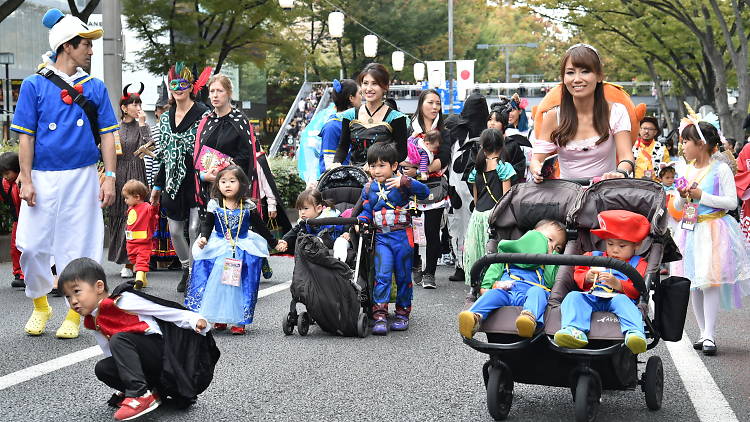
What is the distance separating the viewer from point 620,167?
5.98 metres

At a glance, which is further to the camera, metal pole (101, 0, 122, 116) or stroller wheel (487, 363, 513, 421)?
metal pole (101, 0, 122, 116)

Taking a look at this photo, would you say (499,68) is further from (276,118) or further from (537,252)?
(537,252)

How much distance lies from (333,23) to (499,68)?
6188cm

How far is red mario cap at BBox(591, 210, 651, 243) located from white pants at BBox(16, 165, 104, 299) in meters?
3.51

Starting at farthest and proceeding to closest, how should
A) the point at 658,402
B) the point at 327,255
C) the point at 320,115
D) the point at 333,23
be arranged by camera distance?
1. the point at 333,23
2. the point at 320,115
3. the point at 327,255
4. the point at 658,402

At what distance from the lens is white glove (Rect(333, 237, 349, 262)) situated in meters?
8.03

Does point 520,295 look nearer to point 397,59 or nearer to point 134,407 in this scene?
point 134,407

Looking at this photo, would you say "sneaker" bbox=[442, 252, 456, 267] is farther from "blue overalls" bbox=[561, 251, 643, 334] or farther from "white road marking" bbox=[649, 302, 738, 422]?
"blue overalls" bbox=[561, 251, 643, 334]

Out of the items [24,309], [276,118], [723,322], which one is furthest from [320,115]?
[276,118]

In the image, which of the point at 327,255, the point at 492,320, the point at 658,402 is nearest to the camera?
the point at 492,320

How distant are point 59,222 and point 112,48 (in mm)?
8198

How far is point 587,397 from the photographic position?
15.9 ft

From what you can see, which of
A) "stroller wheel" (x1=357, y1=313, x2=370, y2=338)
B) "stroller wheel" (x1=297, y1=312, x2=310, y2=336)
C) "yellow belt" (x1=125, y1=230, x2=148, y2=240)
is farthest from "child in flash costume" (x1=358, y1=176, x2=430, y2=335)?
"yellow belt" (x1=125, y1=230, x2=148, y2=240)

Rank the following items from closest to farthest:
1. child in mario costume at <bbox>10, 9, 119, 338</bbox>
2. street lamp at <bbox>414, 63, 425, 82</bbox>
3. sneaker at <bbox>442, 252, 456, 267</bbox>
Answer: child in mario costume at <bbox>10, 9, 119, 338</bbox>
sneaker at <bbox>442, 252, 456, 267</bbox>
street lamp at <bbox>414, 63, 425, 82</bbox>
